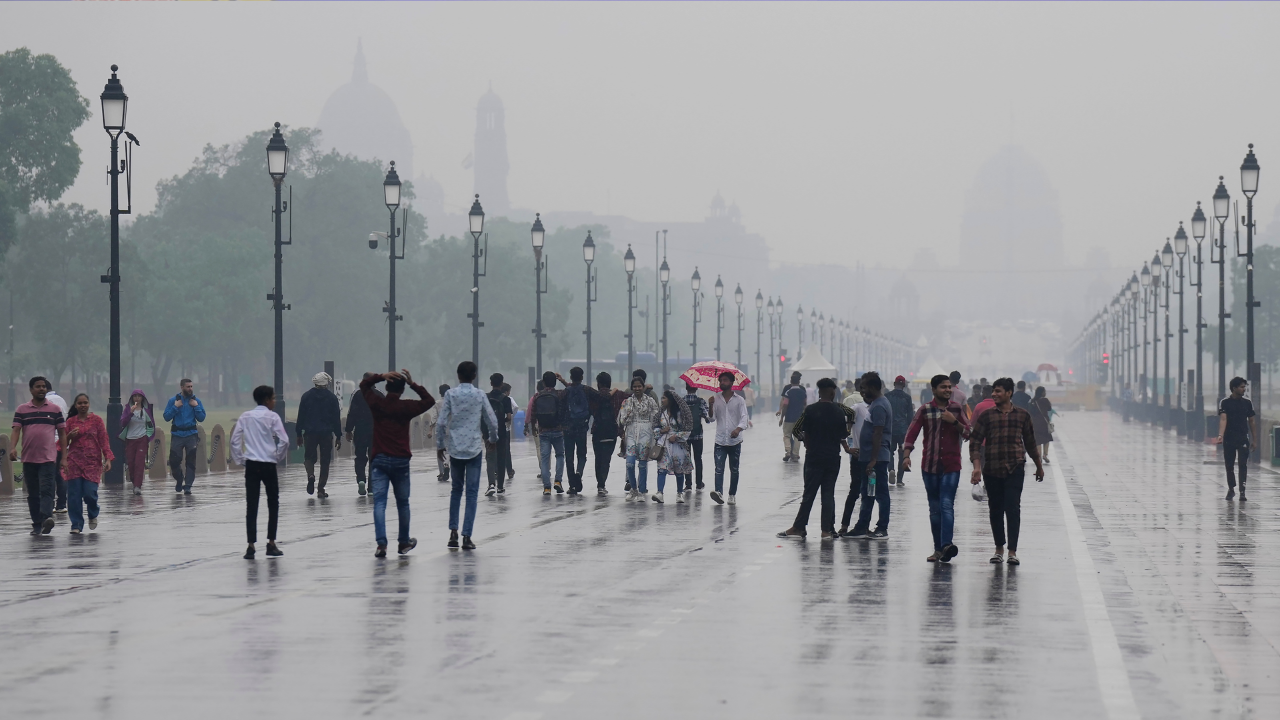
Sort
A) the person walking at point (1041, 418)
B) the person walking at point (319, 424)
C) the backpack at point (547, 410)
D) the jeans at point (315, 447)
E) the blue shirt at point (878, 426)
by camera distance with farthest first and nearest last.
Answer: the person walking at point (1041, 418), the jeans at point (315, 447), the person walking at point (319, 424), the backpack at point (547, 410), the blue shirt at point (878, 426)

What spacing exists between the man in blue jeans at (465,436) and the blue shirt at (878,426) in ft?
12.8

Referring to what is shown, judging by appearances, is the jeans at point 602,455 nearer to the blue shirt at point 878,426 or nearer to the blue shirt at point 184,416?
the blue shirt at point 184,416

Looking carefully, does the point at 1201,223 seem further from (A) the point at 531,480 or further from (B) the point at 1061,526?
(B) the point at 1061,526

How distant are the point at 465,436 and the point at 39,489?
5.11m

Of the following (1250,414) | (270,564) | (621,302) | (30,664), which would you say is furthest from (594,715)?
(621,302)

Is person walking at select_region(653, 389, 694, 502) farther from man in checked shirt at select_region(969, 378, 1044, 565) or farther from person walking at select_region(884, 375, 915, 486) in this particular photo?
man in checked shirt at select_region(969, 378, 1044, 565)

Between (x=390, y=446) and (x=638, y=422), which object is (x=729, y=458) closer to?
(x=638, y=422)

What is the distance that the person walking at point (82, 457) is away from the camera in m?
18.5

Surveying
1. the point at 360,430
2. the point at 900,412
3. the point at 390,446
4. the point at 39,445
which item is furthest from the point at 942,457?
the point at 900,412

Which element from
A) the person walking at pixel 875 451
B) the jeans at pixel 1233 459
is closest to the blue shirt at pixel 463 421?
the person walking at pixel 875 451

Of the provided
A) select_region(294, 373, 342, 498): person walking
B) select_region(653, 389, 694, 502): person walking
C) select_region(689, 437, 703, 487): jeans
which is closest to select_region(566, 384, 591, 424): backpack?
select_region(653, 389, 694, 502): person walking

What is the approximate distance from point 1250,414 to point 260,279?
212ft

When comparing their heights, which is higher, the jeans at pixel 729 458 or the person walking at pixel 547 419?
the person walking at pixel 547 419

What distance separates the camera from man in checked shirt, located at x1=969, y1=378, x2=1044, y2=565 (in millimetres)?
15500
